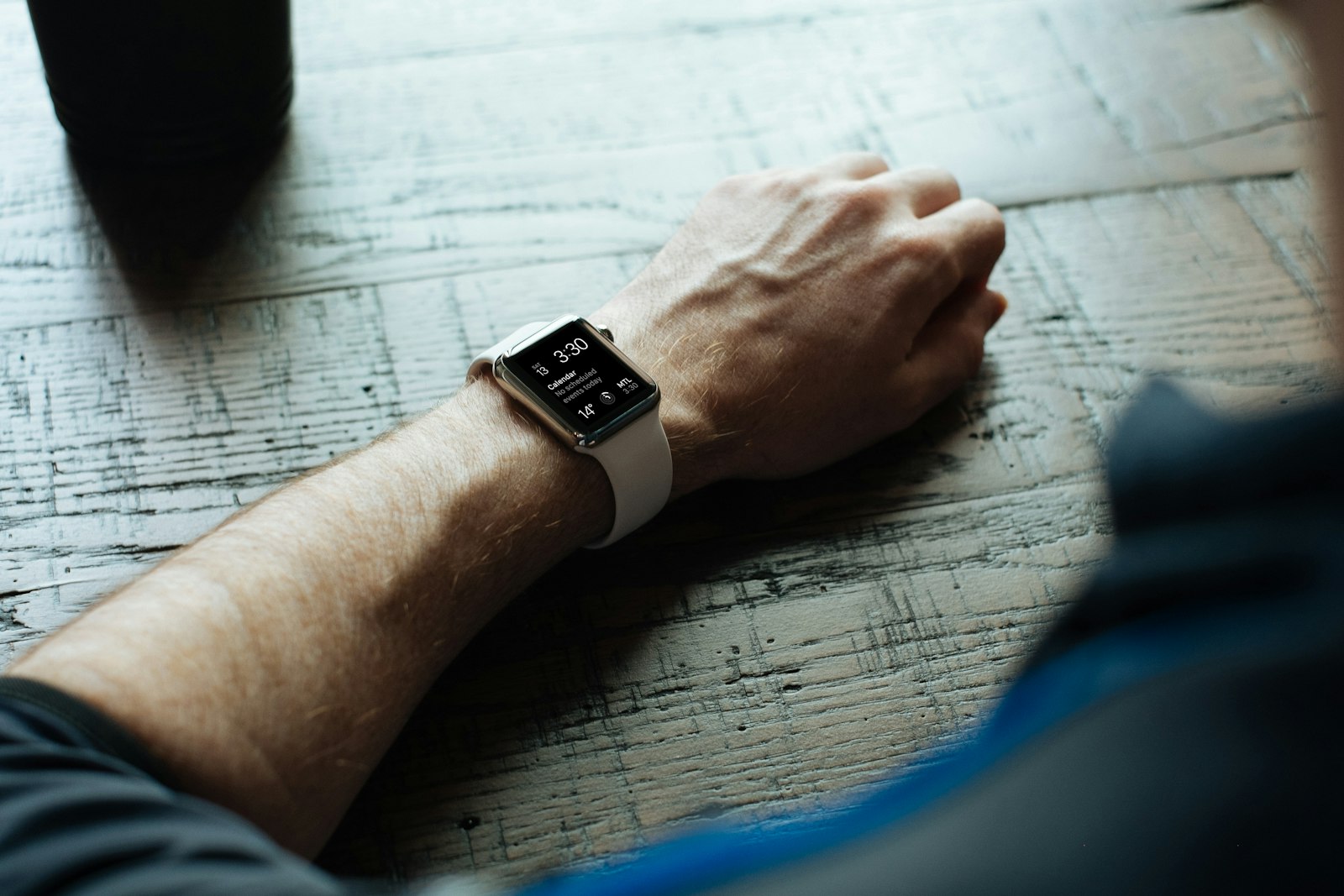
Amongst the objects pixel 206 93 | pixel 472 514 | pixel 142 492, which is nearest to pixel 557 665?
pixel 472 514

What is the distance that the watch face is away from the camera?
72cm

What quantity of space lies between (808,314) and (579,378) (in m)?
0.20

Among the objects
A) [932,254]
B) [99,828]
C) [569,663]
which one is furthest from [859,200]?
[99,828]

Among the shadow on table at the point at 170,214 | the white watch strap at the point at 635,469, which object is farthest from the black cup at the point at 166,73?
the white watch strap at the point at 635,469

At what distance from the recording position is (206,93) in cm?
89

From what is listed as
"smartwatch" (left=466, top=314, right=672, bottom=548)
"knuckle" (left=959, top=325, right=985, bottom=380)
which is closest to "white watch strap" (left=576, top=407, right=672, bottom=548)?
"smartwatch" (left=466, top=314, right=672, bottom=548)

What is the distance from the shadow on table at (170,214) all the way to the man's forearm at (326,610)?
280 millimetres

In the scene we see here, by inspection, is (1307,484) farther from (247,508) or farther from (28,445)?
(28,445)

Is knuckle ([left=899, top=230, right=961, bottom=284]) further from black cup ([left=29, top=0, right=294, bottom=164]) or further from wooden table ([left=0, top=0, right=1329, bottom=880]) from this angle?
black cup ([left=29, top=0, right=294, bottom=164])

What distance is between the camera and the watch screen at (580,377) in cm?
72

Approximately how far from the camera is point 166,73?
0.86 m

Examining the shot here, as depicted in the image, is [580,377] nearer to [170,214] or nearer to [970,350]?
[970,350]

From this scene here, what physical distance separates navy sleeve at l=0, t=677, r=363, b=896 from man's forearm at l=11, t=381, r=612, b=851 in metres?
0.02

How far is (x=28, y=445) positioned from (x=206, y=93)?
0.33m
